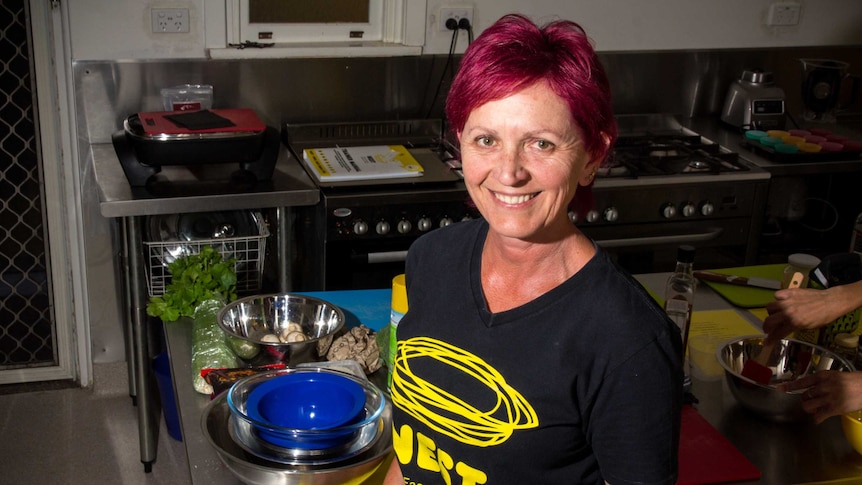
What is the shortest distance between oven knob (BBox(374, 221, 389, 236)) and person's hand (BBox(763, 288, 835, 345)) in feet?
4.26

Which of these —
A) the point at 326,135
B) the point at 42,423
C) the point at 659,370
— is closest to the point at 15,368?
the point at 42,423

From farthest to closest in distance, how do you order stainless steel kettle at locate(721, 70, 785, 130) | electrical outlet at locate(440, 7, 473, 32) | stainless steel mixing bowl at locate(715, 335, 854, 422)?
stainless steel kettle at locate(721, 70, 785, 130), electrical outlet at locate(440, 7, 473, 32), stainless steel mixing bowl at locate(715, 335, 854, 422)

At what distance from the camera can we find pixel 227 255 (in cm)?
287

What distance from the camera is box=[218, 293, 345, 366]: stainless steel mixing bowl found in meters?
1.82

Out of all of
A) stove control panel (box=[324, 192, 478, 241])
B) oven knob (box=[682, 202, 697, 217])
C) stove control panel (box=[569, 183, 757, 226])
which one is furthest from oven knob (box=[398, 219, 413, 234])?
oven knob (box=[682, 202, 697, 217])

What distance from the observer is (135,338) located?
9.41 ft

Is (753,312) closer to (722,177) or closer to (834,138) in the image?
(722,177)

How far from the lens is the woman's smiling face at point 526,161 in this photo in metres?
1.18

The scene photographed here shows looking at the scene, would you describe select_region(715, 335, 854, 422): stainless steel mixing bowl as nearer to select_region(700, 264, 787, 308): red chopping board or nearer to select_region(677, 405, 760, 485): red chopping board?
select_region(677, 405, 760, 485): red chopping board

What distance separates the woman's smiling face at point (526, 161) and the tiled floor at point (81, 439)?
198 cm

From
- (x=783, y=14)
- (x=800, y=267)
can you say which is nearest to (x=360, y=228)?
(x=800, y=267)

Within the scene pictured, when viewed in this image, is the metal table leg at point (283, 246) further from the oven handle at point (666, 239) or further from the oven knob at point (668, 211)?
the oven knob at point (668, 211)

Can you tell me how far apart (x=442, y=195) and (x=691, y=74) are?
4.31ft

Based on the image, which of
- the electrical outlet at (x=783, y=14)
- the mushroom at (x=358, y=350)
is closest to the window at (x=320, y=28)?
the electrical outlet at (x=783, y=14)
